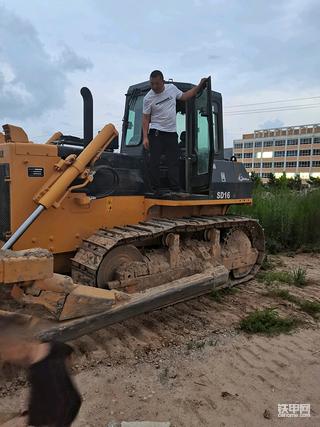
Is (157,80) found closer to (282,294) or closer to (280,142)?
(282,294)

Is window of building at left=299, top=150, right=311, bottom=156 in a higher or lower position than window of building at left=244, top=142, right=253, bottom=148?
lower

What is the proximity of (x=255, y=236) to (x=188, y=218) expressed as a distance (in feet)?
5.47

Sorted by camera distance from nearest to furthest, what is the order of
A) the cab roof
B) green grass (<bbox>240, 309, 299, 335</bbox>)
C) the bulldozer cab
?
green grass (<bbox>240, 309, 299, 335</bbox>) < the bulldozer cab < the cab roof

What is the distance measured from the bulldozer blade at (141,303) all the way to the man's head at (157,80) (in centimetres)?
232

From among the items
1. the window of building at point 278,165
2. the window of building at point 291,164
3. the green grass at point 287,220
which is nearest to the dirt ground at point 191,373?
the green grass at point 287,220

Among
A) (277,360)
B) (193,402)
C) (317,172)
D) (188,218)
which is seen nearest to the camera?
(193,402)

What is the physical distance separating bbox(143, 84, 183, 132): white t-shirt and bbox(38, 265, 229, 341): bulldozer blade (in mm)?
1886

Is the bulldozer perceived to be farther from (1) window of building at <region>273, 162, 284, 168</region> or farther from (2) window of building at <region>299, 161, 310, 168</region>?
(1) window of building at <region>273, 162, 284, 168</region>

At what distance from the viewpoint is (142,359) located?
391 centimetres

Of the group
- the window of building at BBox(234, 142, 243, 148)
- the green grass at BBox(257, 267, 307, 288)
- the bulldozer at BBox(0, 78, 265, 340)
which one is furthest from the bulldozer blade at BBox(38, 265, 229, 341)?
the window of building at BBox(234, 142, 243, 148)

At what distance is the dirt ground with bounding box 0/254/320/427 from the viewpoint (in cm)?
311

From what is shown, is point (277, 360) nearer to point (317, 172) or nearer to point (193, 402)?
point (193, 402)

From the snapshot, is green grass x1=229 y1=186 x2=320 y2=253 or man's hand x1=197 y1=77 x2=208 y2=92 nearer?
man's hand x1=197 y1=77 x2=208 y2=92

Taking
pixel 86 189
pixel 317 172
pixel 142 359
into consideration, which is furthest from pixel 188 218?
pixel 317 172
